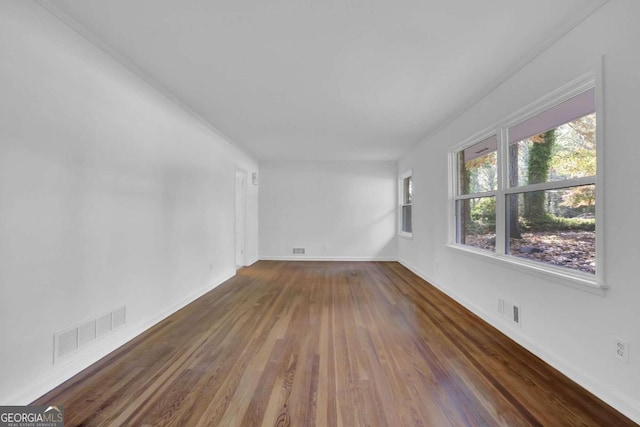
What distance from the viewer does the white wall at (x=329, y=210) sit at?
22.8ft

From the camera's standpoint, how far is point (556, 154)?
220cm

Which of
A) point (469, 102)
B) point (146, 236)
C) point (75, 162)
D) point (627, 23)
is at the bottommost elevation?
point (146, 236)

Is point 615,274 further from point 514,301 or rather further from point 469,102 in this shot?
point 469,102

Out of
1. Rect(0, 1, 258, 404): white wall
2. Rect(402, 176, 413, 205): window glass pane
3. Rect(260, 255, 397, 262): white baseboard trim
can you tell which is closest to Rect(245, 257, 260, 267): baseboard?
Rect(260, 255, 397, 262): white baseboard trim

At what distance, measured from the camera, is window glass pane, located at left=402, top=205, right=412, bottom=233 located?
20.4ft

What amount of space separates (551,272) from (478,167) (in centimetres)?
164

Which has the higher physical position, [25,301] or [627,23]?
[627,23]

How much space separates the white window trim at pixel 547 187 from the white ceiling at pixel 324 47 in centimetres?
42

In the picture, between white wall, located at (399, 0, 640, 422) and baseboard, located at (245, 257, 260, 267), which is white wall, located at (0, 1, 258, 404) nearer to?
baseboard, located at (245, 257, 260, 267)

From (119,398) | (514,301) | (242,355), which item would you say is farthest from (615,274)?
(119,398)

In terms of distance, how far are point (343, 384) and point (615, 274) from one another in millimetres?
1845

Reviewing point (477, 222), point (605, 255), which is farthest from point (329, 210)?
point (605, 255)

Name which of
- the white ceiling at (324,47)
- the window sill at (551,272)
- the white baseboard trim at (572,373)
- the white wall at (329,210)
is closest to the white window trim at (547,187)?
the window sill at (551,272)

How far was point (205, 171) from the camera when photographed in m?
4.04
